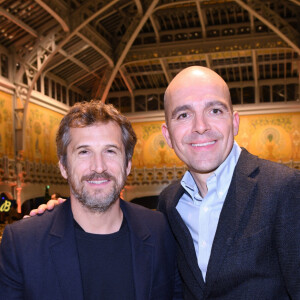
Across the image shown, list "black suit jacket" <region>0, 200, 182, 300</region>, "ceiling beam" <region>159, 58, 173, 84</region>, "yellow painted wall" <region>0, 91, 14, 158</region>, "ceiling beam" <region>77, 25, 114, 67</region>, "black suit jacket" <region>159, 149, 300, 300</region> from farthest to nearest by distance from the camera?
"ceiling beam" <region>159, 58, 173, 84</region> < "ceiling beam" <region>77, 25, 114, 67</region> < "yellow painted wall" <region>0, 91, 14, 158</region> < "black suit jacket" <region>0, 200, 182, 300</region> < "black suit jacket" <region>159, 149, 300, 300</region>

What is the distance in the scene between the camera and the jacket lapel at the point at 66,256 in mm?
2074

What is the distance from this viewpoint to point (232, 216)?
2.05m

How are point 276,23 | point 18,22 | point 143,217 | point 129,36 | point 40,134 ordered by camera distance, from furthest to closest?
point 40,134, point 129,36, point 276,23, point 18,22, point 143,217

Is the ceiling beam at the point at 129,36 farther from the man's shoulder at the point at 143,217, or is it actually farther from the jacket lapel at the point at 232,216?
the jacket lapel at the point at 232,216

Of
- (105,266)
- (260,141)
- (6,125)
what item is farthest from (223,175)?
(260,141)

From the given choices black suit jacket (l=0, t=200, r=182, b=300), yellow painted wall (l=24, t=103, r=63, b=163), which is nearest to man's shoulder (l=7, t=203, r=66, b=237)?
black suit jacket (l=0, t=200, r=182, b=300)

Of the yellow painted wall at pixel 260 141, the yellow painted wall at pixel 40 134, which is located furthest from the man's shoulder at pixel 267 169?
the yellow painted wall at pixel 260 141

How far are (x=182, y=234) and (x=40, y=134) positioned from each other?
1325cm

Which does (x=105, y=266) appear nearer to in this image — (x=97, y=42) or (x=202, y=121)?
(x=202, y=121)

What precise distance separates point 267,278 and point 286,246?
201mm

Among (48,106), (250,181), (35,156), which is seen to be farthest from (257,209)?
(48,106)

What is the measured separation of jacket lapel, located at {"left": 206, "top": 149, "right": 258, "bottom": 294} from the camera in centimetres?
200

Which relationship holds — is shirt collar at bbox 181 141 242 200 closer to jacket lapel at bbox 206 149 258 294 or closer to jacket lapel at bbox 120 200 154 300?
jacket lapel at bbox 206 149 258 294

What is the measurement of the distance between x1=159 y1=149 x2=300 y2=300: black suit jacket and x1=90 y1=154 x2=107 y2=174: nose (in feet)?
2.25
